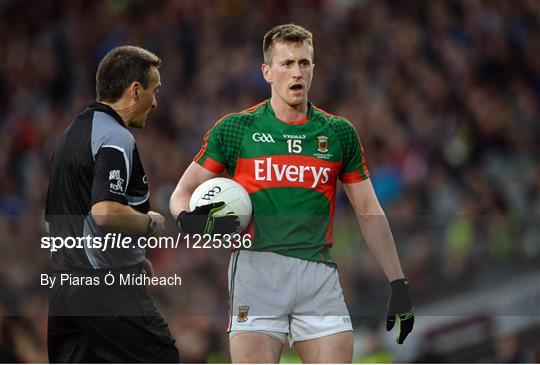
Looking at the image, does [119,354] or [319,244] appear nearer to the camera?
[119,354]

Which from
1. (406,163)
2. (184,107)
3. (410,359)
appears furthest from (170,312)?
(184,107)

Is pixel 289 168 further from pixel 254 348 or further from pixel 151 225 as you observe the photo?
pixel 254 348

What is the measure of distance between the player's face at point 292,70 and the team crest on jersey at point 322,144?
0.72 feet

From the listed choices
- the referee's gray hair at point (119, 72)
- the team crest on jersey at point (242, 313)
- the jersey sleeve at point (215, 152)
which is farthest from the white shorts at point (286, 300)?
the referee's gray hair at point (119, 72)

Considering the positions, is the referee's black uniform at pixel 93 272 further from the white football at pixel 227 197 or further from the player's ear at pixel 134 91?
the white football at pixel 227 197

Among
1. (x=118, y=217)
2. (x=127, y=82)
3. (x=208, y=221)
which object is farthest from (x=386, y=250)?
(x=127, y=82)

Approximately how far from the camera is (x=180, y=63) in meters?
14.0

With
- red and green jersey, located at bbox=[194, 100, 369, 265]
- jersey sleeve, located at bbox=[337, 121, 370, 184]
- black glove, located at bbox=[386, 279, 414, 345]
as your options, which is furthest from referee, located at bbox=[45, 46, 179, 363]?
black glove, located at bbox=[386, 279, 414, 345]

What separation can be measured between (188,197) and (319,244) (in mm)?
727

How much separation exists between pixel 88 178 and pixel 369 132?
7.06 metres

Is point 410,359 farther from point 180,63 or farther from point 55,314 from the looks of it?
point 180,63

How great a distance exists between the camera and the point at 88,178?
5422mm

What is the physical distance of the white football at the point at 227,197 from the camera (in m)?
5.70

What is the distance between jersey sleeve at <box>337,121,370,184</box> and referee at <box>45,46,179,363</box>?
1057mm
